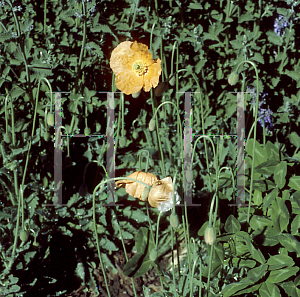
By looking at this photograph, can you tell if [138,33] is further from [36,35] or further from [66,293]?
[66,293]

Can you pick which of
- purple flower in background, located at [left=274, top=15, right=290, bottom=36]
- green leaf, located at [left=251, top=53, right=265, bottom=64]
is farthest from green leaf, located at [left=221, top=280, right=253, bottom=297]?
purple flower in background, located at [left=274, top=15, right=290, bottom=36]

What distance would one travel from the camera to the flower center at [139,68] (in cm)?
191

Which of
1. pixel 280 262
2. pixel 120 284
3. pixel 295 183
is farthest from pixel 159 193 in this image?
pixel 120 284

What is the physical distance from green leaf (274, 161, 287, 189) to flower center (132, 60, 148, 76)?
0.88 meters

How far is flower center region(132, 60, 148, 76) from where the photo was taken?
191 cm

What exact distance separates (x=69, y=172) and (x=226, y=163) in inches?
42.6

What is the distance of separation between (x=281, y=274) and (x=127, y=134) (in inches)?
54.7

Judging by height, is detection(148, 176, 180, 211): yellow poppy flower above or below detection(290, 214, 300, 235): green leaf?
above

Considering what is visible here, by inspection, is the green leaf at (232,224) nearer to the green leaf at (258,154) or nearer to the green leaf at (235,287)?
the green leaf at (235,287)

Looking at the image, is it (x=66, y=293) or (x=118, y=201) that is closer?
(x=66, y=293)

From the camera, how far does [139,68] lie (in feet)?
6.28

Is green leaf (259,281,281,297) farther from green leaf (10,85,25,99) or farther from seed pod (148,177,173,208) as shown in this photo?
green leaf (10,85,25,99)

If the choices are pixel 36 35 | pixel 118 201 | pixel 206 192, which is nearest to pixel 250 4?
pixel 206 192

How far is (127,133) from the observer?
2.56 m
